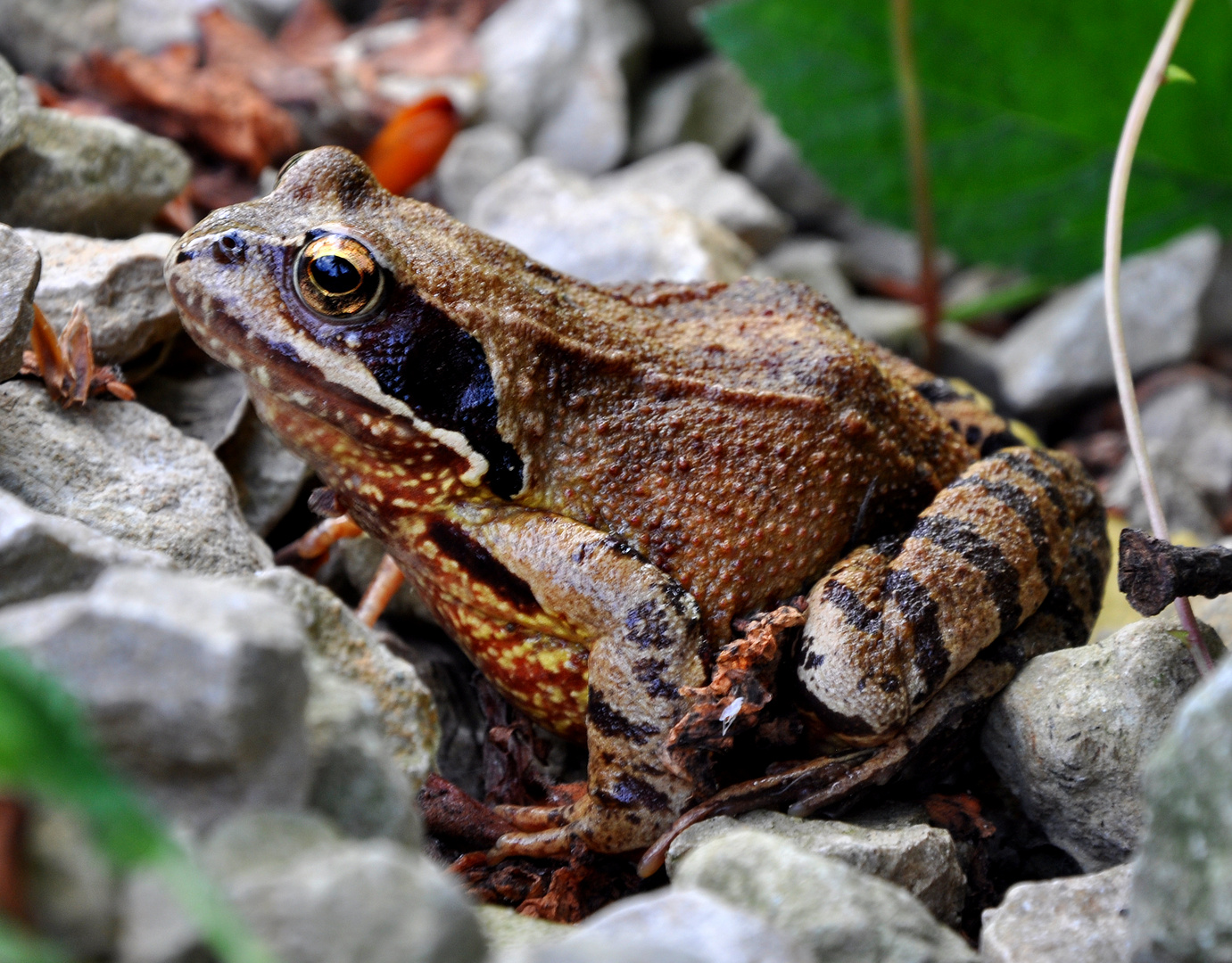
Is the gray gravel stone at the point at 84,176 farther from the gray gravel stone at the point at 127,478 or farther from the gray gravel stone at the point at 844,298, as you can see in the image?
the gray gravel stone at the point at 844,298

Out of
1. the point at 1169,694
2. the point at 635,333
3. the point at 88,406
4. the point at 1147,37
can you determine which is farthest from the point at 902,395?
the point at 1147,37

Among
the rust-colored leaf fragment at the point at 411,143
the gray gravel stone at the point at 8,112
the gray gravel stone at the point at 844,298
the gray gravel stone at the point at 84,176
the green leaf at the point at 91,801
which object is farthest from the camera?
the gray gravel stone at the point at 844,298

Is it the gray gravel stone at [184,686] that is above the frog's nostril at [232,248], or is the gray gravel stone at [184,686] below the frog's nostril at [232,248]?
below

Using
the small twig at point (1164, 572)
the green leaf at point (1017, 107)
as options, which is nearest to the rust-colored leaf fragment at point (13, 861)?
the small twig at point (1164, 572)

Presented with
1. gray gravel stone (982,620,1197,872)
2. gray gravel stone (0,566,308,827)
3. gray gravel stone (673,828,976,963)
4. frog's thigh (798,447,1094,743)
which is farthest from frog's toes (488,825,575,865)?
gray gravel stone (0,566,308,827)

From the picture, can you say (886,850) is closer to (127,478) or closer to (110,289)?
(127,478)

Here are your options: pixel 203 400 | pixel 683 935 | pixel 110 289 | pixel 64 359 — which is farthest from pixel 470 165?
pixel 683 935

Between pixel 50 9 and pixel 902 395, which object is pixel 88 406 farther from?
pixel 50 9
